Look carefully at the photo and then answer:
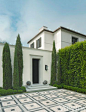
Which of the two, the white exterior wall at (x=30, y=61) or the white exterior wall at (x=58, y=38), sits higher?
the white exterior wall at (x=58, y=38)

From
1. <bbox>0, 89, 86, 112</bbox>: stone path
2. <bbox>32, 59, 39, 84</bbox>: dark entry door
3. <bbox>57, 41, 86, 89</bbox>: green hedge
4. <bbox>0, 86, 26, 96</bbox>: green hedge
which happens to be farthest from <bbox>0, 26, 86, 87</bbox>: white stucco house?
<bbox>0, 89, 86, 112</bbox>: stone path

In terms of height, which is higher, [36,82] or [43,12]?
[43,12]

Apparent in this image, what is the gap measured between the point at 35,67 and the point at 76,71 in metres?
3.77

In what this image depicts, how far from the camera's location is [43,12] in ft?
29.8

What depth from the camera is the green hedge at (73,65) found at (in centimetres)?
620

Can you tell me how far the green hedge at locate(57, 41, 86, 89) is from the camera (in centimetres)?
620

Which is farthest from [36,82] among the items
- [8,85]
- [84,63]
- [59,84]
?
[84,63]

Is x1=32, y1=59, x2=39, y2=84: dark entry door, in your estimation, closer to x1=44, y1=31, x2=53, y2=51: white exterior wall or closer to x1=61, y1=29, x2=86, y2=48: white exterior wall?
x1=44, y1=31, x2=53, y2=51: white exterior wall

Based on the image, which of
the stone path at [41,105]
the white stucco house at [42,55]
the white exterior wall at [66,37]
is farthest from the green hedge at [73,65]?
the white exterior wall at [66,37]

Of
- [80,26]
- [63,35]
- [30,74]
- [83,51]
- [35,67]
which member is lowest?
[30,74]

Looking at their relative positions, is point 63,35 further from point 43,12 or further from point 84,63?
point 84,63

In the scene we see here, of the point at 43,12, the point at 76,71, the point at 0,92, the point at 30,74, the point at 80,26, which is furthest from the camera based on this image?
the point at 80,26

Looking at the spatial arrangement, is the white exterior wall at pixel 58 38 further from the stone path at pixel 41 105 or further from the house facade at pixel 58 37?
the stone path at pixel 41 105

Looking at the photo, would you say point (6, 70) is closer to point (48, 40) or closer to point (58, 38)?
point (48, 40)
